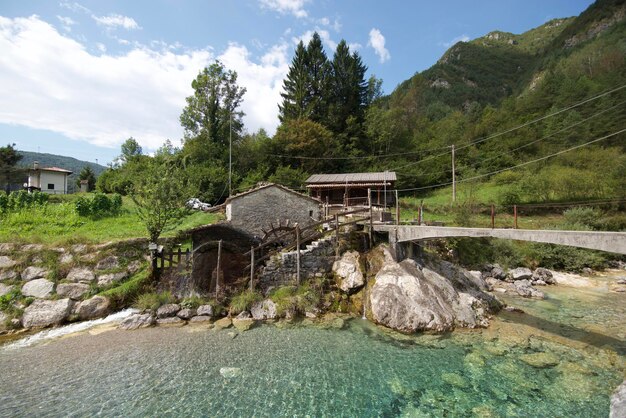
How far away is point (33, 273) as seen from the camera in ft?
42.2

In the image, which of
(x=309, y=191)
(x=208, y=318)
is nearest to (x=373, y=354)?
(x=208, y=318)

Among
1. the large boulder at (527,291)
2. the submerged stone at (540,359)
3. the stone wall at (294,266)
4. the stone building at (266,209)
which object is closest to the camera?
the submerged stone at (540,359)

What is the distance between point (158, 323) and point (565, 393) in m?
13.8

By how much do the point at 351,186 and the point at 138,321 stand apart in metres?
22.6

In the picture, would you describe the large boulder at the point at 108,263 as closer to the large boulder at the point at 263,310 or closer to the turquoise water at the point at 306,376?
the turquoise water at the point at 306,376

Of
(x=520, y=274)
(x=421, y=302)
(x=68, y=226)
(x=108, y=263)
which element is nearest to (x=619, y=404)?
(x=421, y=302)

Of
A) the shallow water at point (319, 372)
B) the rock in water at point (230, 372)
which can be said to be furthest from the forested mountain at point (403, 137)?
the rock in water at point (230, 372)

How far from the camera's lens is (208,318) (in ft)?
40.1

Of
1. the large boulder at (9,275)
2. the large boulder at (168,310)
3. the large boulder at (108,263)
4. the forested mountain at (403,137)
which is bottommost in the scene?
the large boulder at (168,310)

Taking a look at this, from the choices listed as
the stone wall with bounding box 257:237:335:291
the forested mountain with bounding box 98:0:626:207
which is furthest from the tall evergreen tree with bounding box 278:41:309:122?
the stone wall with bounding box 257:237:335:291

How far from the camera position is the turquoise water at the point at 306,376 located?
6.79 m

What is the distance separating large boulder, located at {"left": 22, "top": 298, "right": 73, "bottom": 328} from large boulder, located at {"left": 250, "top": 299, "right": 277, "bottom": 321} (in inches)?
306

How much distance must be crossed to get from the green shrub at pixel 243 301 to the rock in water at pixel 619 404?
11.4 m

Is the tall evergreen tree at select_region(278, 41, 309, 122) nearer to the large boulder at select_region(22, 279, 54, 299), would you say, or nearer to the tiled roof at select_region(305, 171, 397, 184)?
the tiled roof at select_region(305, 171, 397, 184)
